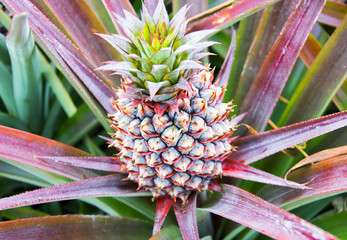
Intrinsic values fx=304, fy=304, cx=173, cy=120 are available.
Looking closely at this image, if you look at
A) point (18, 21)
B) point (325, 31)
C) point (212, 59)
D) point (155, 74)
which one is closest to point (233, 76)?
point (212, 59)

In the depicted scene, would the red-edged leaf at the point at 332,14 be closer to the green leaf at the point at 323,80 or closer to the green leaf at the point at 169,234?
the green leaf at the point at 323,80

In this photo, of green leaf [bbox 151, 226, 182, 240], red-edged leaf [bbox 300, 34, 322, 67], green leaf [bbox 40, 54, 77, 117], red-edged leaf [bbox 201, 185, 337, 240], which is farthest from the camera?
green leaf [bbox 40, 54, 77, 117]

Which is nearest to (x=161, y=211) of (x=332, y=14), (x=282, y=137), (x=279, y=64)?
(x=282, y=137)

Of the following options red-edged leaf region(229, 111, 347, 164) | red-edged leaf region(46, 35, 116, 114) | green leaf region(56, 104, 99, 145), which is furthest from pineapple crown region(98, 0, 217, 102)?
green leaf region(56, 104, 99, 145)

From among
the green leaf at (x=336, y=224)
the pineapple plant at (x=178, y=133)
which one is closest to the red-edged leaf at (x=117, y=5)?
the pineapple plant at (x=178, y=133)

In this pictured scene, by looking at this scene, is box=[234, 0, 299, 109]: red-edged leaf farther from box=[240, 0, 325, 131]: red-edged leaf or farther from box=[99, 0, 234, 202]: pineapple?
box=[99, 0, 234, 202]: pineapple
